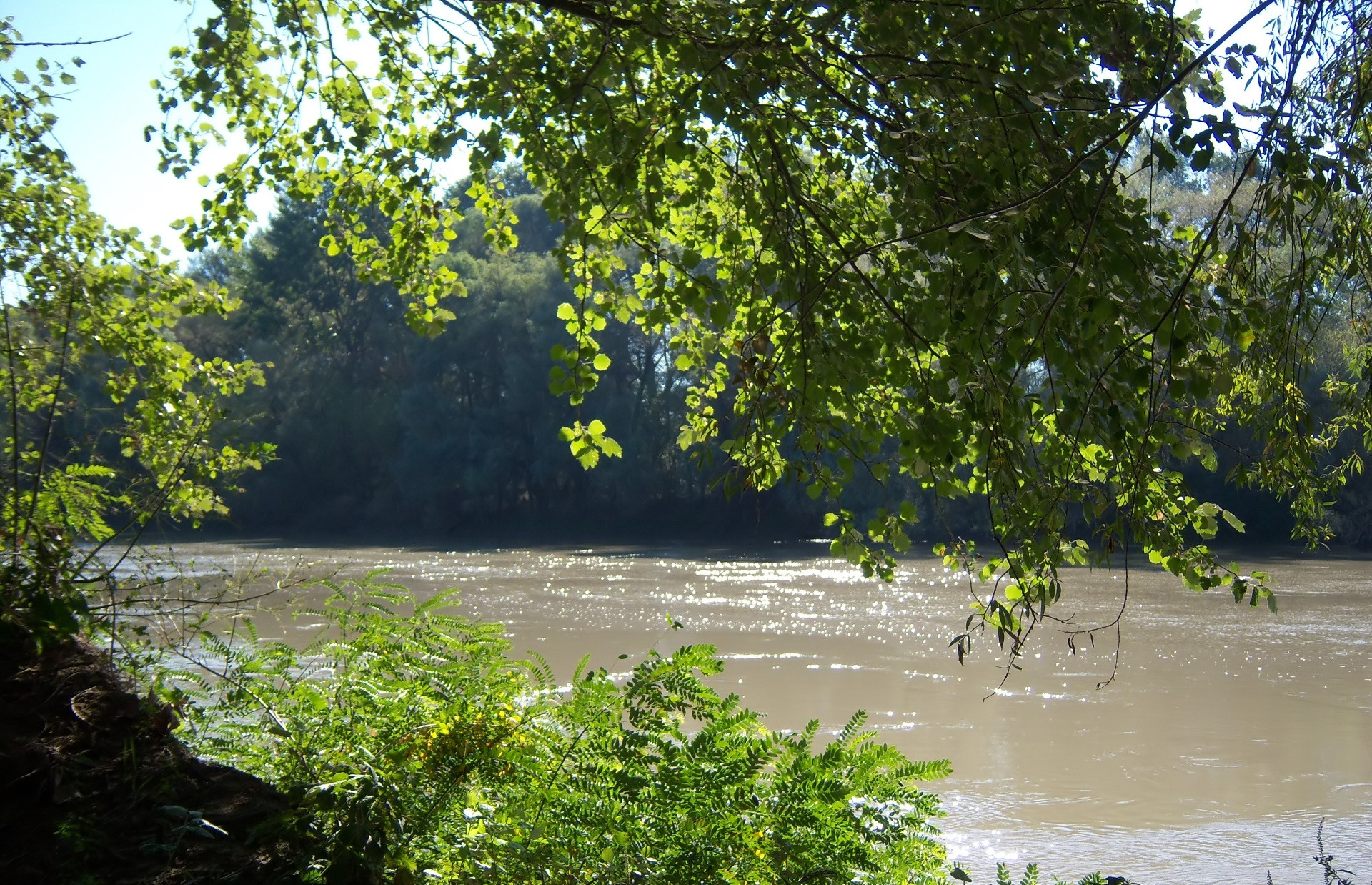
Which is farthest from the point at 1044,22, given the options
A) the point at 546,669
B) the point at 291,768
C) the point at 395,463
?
the point at 395,463

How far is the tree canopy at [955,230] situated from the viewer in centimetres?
276

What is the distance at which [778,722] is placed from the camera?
9.68 meters

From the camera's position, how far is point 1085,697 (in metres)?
10.9

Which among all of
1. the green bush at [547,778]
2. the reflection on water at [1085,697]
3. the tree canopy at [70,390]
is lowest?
the reflection on water at [1085,697]

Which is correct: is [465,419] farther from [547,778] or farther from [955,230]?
[955,230]

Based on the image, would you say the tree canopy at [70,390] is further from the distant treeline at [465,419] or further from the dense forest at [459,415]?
the dense forest at [459,415]

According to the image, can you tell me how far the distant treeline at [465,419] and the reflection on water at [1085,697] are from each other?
1272 centimetres

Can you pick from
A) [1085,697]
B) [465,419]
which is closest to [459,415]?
[465,419]

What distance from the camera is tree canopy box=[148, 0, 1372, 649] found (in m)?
2.76

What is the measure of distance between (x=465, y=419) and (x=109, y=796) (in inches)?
1470

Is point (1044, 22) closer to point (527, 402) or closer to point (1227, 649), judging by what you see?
point (1227, 649)

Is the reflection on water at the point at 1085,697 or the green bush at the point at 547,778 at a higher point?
the green bush at the point at 547,778

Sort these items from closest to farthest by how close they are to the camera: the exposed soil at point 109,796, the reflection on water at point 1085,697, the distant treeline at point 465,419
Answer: the exposed soil at point 109,796, the reflection on water at point 1085,697, the distant treeline at point 465,419

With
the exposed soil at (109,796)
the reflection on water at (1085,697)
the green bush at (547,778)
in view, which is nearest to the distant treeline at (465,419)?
the reflection on water at (1085,697)
